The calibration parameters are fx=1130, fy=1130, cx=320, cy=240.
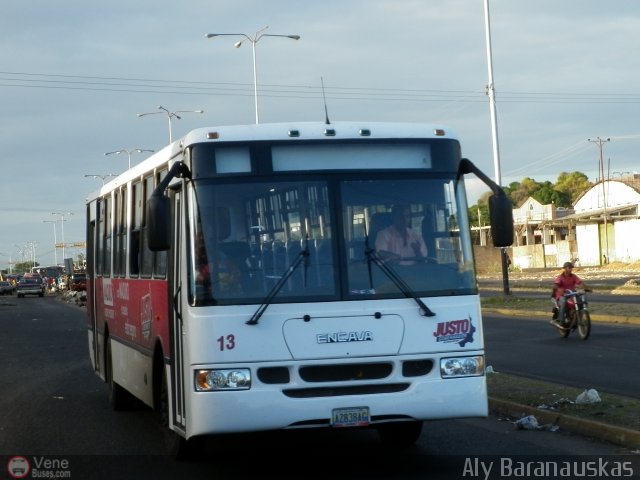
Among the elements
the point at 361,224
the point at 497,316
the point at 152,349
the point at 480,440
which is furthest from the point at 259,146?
the point at 497,316

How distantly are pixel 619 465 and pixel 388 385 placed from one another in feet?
6.82

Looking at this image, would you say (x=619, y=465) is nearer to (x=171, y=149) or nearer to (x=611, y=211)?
(x=171, y=149)

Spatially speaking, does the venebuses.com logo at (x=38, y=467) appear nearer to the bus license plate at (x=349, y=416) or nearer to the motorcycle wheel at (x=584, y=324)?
the bus license plate at (x=349, y=416)

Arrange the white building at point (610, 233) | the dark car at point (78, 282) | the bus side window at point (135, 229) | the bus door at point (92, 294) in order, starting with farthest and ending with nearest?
the dark car at point (78, 282) < the white building at point (610, 233) < the bus door at point (92, 294) < the bus side window at point (135, 229)

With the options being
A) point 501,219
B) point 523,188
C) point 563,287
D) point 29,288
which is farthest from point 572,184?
point 501,219

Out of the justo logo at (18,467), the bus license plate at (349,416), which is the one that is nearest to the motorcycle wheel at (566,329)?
the justo logo at (18,467)

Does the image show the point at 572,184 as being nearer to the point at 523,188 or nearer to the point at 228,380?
the point at 523,188

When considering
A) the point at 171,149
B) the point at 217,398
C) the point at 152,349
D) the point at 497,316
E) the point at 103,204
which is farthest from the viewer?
the point at 497,316

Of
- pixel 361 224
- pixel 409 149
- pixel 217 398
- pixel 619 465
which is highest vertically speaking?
pixel 409 149

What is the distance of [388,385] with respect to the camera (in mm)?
8688

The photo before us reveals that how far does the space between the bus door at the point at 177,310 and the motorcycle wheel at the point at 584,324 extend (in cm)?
1427

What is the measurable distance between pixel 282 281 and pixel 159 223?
3.40 feet

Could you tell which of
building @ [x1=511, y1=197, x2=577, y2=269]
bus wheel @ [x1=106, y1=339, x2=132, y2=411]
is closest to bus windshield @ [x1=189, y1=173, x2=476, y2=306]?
bus wheel @ [x1=106, y1=339, x2=132, y2=411]

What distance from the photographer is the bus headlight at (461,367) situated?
28.9 ft
